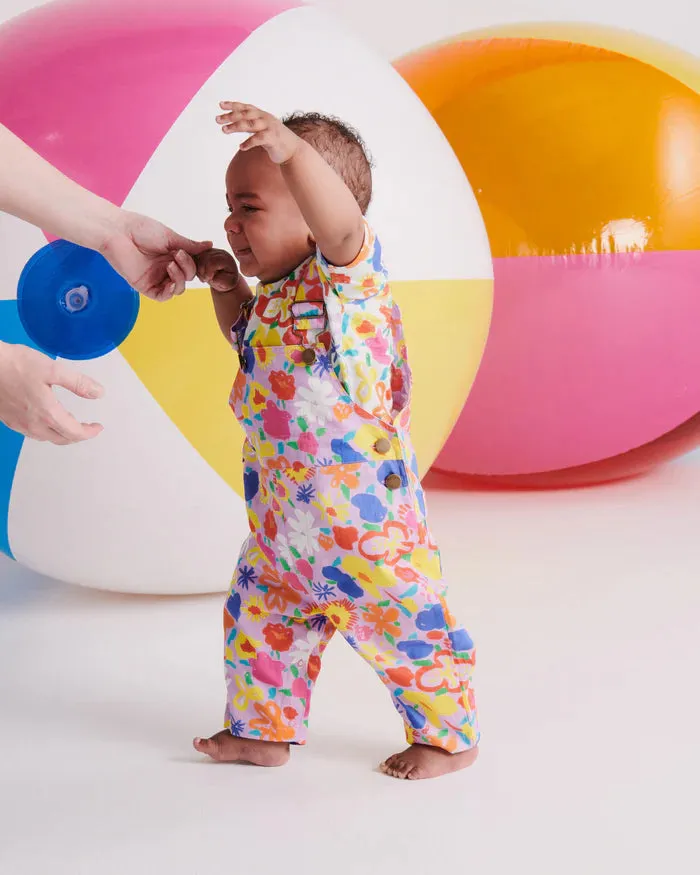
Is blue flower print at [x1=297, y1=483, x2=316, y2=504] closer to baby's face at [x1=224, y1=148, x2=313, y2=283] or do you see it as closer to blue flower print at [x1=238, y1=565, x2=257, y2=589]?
blue flower print at [x1=238, y1=565, x2=257, y2=589]

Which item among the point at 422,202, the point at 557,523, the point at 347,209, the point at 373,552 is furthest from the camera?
the point at 557,523

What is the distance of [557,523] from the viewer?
2.51 m

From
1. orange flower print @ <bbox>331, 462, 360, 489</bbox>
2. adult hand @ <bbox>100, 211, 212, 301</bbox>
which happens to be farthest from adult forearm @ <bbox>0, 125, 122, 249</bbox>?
orange flower print @ <bbox>331, 462, 360, 489</bbox>

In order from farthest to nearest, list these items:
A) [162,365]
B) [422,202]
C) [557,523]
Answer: [557,523], [422,202], [162,365]

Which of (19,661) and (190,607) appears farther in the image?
(190,607)

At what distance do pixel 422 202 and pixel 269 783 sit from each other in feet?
3.20

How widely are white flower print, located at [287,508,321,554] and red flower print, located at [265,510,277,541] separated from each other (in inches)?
1.0

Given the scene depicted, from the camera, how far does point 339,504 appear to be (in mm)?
1339

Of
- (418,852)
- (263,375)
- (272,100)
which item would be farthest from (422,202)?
(418,852)

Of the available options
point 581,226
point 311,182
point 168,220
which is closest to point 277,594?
point 311,182

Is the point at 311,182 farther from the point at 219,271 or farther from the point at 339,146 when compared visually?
the point at 219,271

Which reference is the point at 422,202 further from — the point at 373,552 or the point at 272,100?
the point at 373,552

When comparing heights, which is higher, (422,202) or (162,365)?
(422,202)

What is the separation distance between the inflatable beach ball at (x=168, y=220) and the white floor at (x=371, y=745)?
19 centimetres
